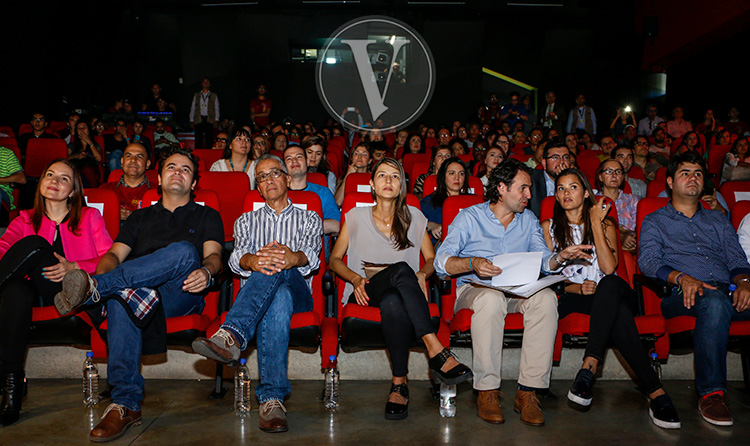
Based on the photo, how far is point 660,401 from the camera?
7.85ft

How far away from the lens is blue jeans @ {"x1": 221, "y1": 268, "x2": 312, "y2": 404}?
7.70 ft

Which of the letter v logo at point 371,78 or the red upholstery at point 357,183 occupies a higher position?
the letter v logo at point 371,78

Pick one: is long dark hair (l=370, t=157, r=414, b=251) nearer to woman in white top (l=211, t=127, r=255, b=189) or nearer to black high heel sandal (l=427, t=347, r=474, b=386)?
black high heel sandal (l=427, t=347, r=474, b=386)

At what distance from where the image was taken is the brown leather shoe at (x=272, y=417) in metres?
2.27

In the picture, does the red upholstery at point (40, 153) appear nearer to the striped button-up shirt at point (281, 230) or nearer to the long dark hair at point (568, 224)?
the striped button-up shirt at point (281, 230)

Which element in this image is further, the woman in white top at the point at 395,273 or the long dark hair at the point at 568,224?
the long dark hair at the point at 568,224

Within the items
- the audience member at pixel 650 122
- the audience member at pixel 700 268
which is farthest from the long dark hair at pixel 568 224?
the audience member at pixel 650 122

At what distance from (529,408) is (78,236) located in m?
2.18

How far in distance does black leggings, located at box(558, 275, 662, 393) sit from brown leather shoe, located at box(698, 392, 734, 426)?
21 centimetres

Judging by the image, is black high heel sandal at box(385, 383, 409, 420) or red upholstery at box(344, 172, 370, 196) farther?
red upholstery at box(344, 172, 370, 196)

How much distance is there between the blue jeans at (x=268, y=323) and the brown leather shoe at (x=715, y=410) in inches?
68.2

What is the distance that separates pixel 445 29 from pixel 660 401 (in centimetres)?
1071

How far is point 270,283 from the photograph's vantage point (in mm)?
2439

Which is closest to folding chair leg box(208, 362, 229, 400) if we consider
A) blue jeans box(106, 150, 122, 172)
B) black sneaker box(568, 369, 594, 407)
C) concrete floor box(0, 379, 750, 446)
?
concrete floor box(0, 379, 750, 446)
